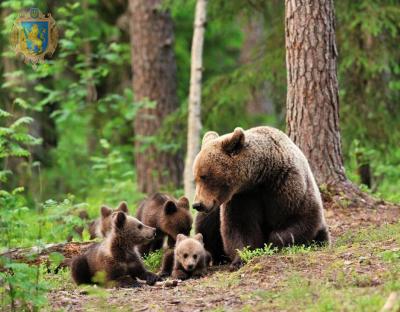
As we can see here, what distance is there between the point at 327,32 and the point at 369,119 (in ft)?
12.8

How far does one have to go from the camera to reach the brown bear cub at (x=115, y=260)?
8.41m

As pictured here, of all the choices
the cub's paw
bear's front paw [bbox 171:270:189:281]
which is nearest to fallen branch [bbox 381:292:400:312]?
bear's front paw [bbox 171:270:189:281]

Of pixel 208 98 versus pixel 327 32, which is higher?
pixel 327 32

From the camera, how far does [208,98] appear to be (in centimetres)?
1639

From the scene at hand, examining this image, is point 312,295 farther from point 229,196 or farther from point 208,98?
point 208,98

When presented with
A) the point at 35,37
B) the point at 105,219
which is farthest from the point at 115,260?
the point at 35,37

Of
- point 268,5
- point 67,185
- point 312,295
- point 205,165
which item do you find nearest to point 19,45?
point 205,165

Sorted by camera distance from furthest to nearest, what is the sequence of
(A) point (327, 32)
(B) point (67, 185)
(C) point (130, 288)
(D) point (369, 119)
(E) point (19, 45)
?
(B) point (67, 185), (D) point (369, 119), (A) point (327, 32), (E) point (19, 45), (C) point (130, 288)

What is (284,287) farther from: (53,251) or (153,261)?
(53,251)

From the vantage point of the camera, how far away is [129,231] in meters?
8.73

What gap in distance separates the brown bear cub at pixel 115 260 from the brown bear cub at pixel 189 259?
299mm

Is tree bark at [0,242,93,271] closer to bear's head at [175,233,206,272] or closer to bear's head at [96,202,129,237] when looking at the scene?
bear's head at [96,202,129,237]

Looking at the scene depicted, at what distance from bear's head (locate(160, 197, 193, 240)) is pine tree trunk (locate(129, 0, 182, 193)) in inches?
286

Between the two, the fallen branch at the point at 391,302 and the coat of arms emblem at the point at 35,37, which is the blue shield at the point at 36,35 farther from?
the fallen branch at the point at 391,302
